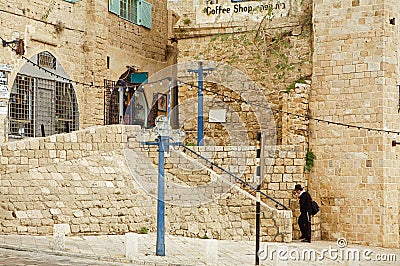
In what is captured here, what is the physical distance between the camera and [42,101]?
65.6 feet

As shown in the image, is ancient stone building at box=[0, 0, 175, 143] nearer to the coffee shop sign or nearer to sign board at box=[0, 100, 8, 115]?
sign board at box=[0, 100, 8, 115]

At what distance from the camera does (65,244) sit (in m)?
14.7

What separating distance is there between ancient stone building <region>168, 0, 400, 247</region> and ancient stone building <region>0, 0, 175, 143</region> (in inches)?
166

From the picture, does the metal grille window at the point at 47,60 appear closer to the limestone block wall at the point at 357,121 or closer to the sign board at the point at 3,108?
the sign board at the point at 3,108

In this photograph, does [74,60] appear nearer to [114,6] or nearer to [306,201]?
[114,6]

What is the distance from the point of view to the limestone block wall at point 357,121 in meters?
18.4

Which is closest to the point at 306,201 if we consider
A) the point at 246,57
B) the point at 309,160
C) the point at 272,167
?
the point at 272,167

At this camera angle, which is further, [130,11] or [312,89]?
[130,11]

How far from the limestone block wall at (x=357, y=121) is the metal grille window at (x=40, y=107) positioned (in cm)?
644

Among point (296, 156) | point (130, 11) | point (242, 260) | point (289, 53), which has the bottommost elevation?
point (242, 260)

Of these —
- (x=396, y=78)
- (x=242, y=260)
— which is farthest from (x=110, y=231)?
(x=396, y=78)

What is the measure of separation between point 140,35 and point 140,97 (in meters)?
1.89

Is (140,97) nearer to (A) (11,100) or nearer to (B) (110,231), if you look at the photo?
(A) (11,100)

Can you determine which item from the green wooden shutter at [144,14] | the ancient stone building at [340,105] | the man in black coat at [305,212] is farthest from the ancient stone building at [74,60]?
the man in black coat at [305,212]
